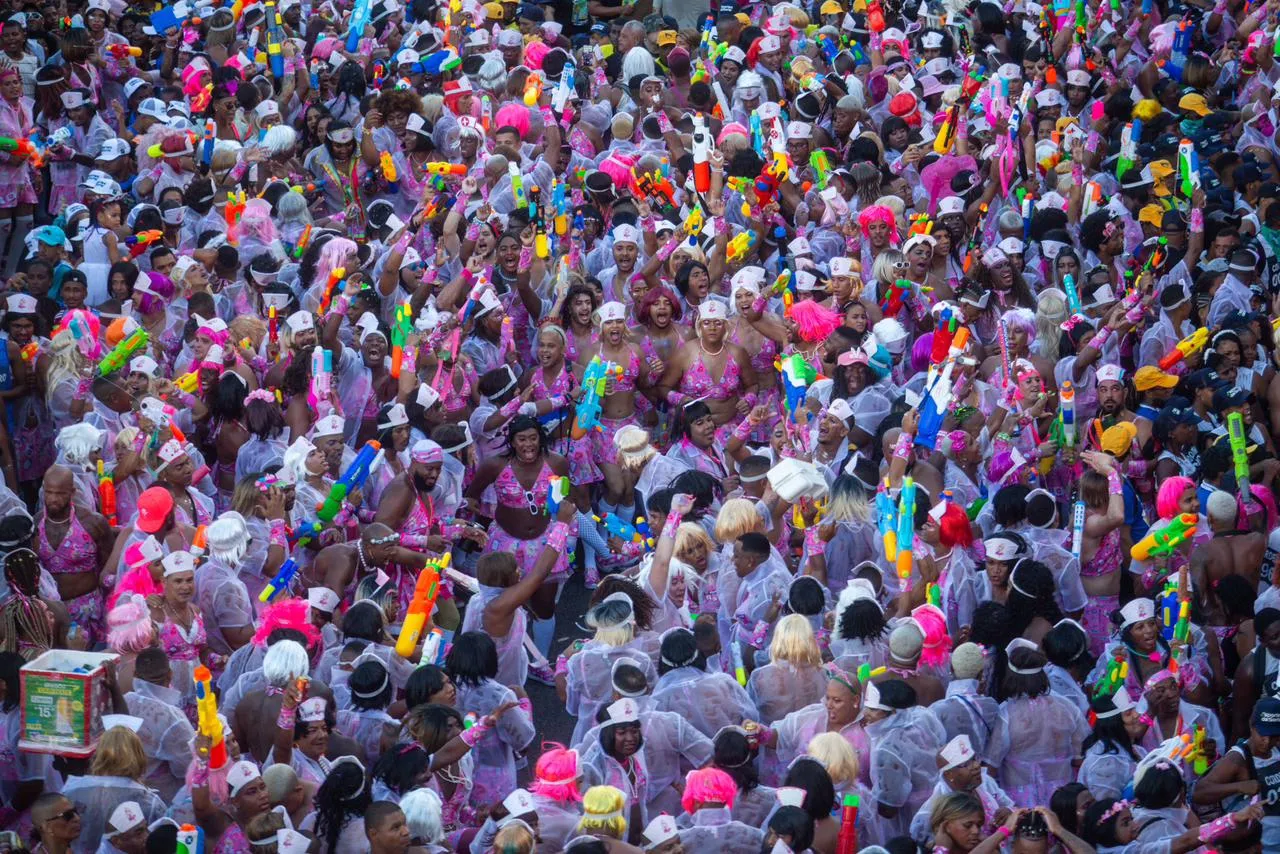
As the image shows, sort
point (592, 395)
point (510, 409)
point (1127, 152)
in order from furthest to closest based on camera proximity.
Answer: point (1127, 152) < point (592, 395) < point (510, 409)

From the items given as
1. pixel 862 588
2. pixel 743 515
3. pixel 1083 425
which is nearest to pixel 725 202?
pixel 1083 425

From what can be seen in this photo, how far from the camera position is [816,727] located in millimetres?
7766

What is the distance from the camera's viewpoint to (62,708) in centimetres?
726

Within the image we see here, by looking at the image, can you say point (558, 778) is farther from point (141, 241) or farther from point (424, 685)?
point (141, 241)

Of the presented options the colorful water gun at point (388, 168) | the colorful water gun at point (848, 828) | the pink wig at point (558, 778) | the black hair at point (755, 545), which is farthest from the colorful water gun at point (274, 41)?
the colorful water gun at point (848, 828)

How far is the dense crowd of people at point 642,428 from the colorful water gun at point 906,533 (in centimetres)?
4

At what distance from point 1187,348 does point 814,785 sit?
15.3ft

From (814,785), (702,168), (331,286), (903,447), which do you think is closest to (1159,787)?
(814,785)

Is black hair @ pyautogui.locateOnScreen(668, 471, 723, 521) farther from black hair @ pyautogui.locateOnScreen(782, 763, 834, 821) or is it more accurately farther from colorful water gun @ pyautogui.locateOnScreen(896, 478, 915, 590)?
black hair @ pyautogui.locateOnScreen(782, 763, 834, 821)

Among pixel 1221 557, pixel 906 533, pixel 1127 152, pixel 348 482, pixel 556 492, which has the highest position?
pixel 1127 152

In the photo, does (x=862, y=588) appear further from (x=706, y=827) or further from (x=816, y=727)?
(x=706, y=827)

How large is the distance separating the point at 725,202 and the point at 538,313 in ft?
6.01

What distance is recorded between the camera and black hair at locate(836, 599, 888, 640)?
818cm

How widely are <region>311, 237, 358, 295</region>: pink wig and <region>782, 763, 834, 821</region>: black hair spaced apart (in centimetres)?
586
